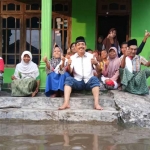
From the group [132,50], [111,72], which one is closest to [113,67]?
[111,72]

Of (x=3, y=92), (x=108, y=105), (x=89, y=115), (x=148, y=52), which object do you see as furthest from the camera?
(x=148, y=52)

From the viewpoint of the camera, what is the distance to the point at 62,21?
7.89m

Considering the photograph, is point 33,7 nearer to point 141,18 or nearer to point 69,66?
point 141,18

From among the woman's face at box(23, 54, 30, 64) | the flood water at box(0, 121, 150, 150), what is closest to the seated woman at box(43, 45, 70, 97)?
the woman's face at box(23, 54, 30, 64)

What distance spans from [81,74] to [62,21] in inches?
119

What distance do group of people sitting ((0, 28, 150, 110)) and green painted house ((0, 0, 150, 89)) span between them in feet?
5.57

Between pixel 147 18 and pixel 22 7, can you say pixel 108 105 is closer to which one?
pixel 147 18

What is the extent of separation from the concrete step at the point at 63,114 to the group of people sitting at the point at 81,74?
145 mm

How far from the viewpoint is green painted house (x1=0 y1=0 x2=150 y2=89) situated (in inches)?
305

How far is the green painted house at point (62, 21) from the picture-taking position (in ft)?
25.5

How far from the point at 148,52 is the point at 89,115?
3.66 m

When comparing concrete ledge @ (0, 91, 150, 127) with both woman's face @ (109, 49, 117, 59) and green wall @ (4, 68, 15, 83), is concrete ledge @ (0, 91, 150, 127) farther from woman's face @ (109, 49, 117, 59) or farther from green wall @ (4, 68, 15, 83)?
green wall @ (4, 68, 15, 83)

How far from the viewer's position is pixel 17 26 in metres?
7.99

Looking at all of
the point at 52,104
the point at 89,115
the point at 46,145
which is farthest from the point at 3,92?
the point at 46,145
